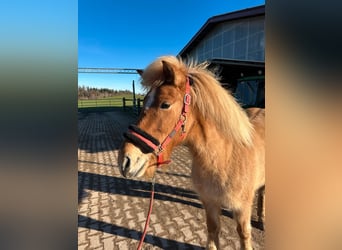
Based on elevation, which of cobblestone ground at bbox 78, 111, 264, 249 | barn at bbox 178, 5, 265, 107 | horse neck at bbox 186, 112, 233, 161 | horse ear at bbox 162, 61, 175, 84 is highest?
barn at bbox 178, 5, 265, 107

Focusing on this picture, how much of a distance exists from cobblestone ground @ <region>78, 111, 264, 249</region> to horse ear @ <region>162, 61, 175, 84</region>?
1996 millimetres

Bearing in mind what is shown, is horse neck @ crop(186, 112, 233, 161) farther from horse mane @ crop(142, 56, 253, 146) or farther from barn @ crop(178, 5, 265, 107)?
barn @ crop(178, 5, 265, 107)

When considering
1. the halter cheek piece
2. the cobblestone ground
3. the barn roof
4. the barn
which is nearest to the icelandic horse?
the halter cheek piece

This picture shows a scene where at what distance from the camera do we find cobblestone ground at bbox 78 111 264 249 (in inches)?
110

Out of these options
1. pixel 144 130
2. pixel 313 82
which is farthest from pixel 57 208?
pixel 144 130

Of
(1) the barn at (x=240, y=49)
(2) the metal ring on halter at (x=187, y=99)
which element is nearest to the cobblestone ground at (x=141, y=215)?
(2) the metal ring on halter at (x=187, y=99)

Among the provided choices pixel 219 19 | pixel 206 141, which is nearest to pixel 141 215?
pixel 206 141

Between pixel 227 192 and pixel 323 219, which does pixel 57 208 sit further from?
pixel 227 192

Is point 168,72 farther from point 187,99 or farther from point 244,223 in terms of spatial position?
point 244,223

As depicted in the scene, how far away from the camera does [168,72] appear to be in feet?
5.64

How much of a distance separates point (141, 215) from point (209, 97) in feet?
7.82

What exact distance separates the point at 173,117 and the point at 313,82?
1.22m

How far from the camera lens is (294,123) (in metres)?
0.55

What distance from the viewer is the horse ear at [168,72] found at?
168 cm
